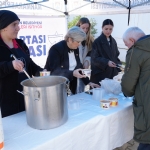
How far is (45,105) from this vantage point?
0.92 meters

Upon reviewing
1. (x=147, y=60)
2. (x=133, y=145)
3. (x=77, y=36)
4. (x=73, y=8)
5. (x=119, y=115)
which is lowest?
(x=133, y=145)

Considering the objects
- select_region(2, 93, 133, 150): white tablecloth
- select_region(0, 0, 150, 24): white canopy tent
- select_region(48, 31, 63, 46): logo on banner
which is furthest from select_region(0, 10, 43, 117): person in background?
select_region(48, 31, 63, 46): logo on banner

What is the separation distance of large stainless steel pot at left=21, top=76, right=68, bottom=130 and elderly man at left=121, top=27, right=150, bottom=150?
469 millimetres

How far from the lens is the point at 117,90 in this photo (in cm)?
162

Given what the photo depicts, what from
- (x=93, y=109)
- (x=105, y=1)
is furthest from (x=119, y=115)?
(x=105, y=1)

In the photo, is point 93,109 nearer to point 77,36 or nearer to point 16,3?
point 77,36

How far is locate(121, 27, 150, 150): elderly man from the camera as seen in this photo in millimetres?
1088

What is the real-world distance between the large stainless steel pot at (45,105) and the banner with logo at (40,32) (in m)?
2.54

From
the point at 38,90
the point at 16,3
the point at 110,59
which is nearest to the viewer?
the point at 38,90

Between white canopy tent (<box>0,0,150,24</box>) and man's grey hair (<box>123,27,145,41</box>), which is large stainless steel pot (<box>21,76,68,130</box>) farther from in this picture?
white canopy tent (<box>0,0,150,24</box>)

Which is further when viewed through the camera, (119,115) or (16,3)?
(16,3)

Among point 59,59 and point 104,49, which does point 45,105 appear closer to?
point 59,59

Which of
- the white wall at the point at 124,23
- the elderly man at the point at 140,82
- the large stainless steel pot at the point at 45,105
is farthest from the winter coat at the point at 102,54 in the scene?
the white wall at the point at 124,23

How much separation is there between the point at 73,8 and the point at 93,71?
4.78 feet
